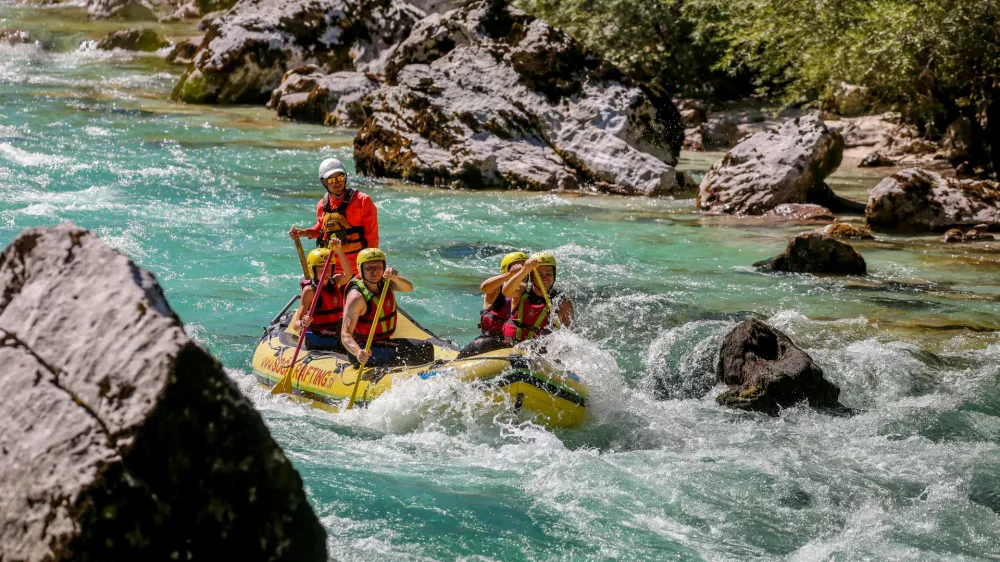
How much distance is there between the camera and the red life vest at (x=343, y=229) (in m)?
9.86

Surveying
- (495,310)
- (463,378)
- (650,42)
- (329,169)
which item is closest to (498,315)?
(495,310)

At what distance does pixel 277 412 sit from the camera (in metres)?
8.33

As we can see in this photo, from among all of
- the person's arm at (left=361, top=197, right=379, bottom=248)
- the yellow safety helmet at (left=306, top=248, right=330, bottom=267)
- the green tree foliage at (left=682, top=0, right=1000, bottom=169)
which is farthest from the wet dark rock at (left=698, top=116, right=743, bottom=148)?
the yellow safety helmet at (left=306, top=248, right=330, bottom=267)

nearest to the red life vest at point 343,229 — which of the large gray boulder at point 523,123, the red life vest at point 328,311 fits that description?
the red life vest at point 328,311

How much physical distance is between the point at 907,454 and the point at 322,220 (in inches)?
207

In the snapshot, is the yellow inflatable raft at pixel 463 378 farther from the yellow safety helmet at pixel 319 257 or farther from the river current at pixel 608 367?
the yellow safety helmet at pixel 319 257

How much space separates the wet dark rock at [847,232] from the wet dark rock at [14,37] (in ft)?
90.0

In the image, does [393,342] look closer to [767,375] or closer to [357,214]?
[357,214]

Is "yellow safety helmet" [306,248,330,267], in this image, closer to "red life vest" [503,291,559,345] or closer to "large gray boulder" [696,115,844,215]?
"red life vest" [503,291,559,345]

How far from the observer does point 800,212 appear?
15.7m

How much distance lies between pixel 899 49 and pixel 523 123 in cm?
576

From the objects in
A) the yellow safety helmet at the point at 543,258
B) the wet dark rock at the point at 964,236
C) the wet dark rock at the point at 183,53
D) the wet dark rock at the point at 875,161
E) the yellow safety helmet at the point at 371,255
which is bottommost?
the yellow safety helmet at the point at 371,255

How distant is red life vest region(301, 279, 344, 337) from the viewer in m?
9.06

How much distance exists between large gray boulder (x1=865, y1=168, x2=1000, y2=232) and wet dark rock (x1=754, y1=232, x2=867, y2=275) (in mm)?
2788
